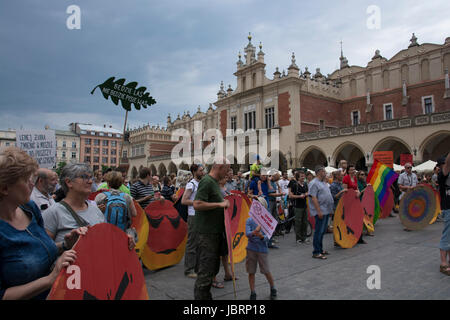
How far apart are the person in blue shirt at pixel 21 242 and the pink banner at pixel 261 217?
237cm

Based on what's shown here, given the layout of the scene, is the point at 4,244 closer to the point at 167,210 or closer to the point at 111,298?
the point at 111,298

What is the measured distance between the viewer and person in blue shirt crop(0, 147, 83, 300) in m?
1.50

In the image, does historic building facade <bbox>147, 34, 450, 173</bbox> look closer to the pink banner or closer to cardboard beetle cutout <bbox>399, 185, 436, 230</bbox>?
cardboard beetle cutout <bbox>399, 185, 436, 230</bbox>

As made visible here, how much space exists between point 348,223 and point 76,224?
5.76 m

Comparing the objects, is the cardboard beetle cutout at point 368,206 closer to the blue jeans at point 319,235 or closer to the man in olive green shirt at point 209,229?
the blue jeans at point 319,235

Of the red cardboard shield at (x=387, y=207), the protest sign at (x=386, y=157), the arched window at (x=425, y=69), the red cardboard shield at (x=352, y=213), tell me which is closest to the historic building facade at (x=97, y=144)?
the arched window at (x=425, y=69)

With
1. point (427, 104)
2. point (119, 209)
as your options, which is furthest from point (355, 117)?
point (119, 209)

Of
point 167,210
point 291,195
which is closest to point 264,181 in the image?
point 291,195

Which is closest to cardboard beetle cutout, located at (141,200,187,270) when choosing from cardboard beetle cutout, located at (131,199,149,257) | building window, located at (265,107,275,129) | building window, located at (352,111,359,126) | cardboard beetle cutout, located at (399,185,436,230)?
cardboard beetle cutout, located at (131,199,149,257)

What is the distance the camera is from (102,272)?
2043 mm

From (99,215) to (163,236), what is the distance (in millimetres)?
3087

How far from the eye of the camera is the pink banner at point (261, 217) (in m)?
3.73

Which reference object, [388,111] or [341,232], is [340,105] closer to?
[388,111]
